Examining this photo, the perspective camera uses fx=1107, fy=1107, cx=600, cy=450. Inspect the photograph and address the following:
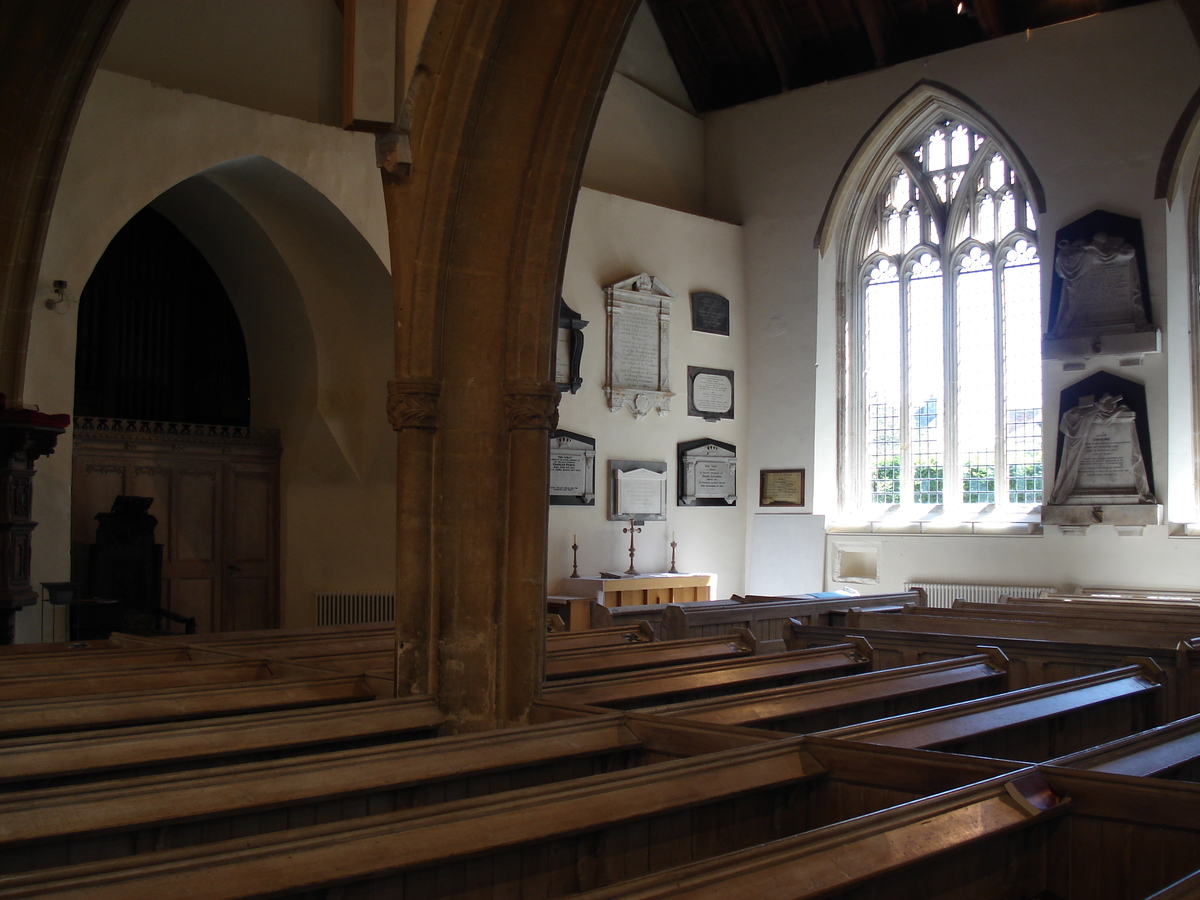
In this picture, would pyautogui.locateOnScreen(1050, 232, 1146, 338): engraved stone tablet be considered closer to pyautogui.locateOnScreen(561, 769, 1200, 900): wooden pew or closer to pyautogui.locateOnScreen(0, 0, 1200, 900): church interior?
pyautogui.locateOnScreen(0, 0, 1200, 900): church interior

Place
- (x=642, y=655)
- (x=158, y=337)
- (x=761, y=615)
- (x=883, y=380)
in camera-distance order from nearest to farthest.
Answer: (x=642, y=655) < (x=761, y=615) < (x=158, y=337) < (x=883, y=380)

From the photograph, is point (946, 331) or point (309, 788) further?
point (946, 331)

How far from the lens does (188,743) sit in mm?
3047

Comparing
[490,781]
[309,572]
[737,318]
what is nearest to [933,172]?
[737,318]

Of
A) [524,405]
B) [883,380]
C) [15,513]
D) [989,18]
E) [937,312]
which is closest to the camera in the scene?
[524,405]

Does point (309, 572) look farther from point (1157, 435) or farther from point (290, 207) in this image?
point (1157, 435)

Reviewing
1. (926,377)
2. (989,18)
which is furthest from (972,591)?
(989,18)

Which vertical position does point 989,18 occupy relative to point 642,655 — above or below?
above

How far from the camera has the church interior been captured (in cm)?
248

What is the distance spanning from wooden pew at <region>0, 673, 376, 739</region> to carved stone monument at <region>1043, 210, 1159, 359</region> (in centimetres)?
856

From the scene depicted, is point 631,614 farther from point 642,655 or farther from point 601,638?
point 642,655

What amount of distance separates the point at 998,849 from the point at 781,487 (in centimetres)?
1017

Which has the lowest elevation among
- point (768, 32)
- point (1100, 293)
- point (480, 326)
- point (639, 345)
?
point (480, 326)

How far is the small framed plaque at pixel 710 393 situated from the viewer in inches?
481
